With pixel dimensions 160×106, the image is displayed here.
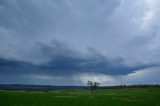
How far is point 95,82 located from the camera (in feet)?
540
